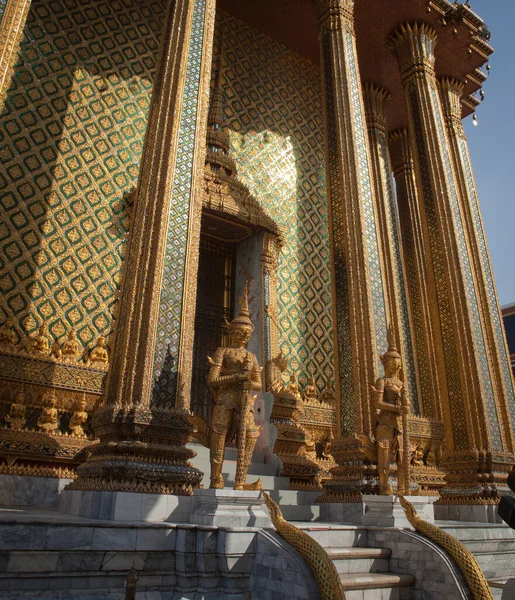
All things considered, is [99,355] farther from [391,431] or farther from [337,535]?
[337,535]

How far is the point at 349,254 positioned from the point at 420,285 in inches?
147

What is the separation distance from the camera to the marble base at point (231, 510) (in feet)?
12.2

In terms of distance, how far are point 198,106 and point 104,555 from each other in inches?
182

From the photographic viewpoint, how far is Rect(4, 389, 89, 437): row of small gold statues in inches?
225

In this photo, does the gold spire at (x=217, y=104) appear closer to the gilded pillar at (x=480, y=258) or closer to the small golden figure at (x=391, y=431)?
the gilded pillar at (x=480, y=258)

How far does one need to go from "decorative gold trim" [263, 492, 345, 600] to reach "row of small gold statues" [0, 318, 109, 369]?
3.72 m

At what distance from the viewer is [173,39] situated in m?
6.32

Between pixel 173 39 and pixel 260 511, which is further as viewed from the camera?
pixel 173 39

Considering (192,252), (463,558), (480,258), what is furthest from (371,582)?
(480,258)

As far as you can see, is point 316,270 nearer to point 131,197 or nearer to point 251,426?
point 131,197

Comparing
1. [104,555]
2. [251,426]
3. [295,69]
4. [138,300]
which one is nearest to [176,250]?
[138,300]

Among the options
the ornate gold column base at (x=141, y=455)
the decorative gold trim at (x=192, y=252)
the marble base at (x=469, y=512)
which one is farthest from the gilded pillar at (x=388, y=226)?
the ornate gold column base at (x=141, y=455)

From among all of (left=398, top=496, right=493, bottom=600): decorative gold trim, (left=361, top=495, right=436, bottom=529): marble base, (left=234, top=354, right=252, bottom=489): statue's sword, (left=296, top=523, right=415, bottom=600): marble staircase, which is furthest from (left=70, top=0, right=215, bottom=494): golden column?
(left=398, top=496, right=493, bottom=600): decorative gold trim

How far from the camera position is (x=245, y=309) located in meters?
4.71
